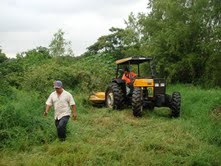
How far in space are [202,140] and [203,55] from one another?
12658mm

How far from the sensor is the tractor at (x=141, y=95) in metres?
11.3

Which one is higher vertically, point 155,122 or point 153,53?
point 153,53

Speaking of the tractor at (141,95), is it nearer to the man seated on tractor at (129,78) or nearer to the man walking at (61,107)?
the man seated on tractor at (129,78)

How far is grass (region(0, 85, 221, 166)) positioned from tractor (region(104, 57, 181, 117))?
41 cm

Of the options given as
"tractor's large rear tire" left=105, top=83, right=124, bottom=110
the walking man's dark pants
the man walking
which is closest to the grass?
the walking man's dark pants

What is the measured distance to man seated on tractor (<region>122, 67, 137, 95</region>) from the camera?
40.9 ft

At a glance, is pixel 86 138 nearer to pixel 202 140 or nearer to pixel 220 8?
pixel 202 140

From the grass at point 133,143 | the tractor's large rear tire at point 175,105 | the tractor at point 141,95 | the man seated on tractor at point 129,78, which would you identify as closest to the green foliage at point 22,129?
the grass at point 133,143

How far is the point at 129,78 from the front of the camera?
12703mm

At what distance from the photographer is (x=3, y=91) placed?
12141mm

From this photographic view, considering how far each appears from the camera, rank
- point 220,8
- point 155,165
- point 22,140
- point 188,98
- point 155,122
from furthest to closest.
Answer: point 220,8 < point 188,98 < point 155,122 < point 22,140 < point 155,165

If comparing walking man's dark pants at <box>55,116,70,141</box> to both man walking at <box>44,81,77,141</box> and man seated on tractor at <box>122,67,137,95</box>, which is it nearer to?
man walking at <box>44,81,77,141</box>

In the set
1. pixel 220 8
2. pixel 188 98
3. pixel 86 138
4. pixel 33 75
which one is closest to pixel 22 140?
pixel 86 138

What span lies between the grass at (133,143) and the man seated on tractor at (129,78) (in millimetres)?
1044
